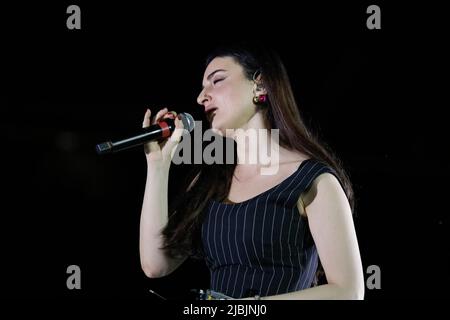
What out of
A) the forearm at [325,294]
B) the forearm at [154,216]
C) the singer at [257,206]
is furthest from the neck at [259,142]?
the forearm at [325,294]

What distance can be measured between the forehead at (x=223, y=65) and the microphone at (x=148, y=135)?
0.19 metres

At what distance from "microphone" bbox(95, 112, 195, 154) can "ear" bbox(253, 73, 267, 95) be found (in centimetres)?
23

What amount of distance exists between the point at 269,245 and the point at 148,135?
18.0 inches

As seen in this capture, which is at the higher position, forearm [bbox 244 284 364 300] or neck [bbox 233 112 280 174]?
neck [bbox 233 112 280 174]

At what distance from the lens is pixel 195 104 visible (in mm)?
2385

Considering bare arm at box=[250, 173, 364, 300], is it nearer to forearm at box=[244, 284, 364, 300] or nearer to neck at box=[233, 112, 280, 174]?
forearm at box=[244, 284, 364, 300]

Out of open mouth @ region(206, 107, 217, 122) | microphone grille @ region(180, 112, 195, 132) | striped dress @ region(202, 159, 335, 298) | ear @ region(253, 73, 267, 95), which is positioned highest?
ear @ region(253, 73, 267, 95)

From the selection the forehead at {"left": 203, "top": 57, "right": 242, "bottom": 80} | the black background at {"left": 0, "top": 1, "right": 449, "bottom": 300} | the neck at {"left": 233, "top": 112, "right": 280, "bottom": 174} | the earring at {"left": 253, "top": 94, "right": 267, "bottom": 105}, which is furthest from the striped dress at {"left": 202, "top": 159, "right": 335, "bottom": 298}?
the black background at {"left": 0, "top": 1, "right": 449, "bottom": 300}

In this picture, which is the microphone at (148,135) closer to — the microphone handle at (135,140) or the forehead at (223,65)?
the microphone handle at (135,140)

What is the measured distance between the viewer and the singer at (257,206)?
1.39m

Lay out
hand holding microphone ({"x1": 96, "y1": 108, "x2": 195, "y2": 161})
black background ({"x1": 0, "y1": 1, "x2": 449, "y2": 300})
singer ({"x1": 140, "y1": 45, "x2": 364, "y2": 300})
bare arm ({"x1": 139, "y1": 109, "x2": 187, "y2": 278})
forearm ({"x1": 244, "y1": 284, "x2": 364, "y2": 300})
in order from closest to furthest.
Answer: forearm ({"x1": 244, "y1": 284, "x2": 364, "y2": 300}) → singer ({"x1": 140, "y1": 45, "x2": 364, "y2": 300}) → hand holding microphone ({"x1": 96, "y1": 108, "x2": 195, "y2": 161}) → bare arm ({"x1": 139, "y1": 109, "x2": 187, "y2": 278}) → black background ({"x1": 0, "y1": 1, "x2": 449, "y2": 300})

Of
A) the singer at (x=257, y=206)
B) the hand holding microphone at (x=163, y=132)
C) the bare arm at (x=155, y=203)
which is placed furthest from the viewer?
the bare arm at (x=155, y=203)

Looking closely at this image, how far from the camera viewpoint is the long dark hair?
5.23 ft

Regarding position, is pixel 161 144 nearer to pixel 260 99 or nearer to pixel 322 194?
pixel 260 99
